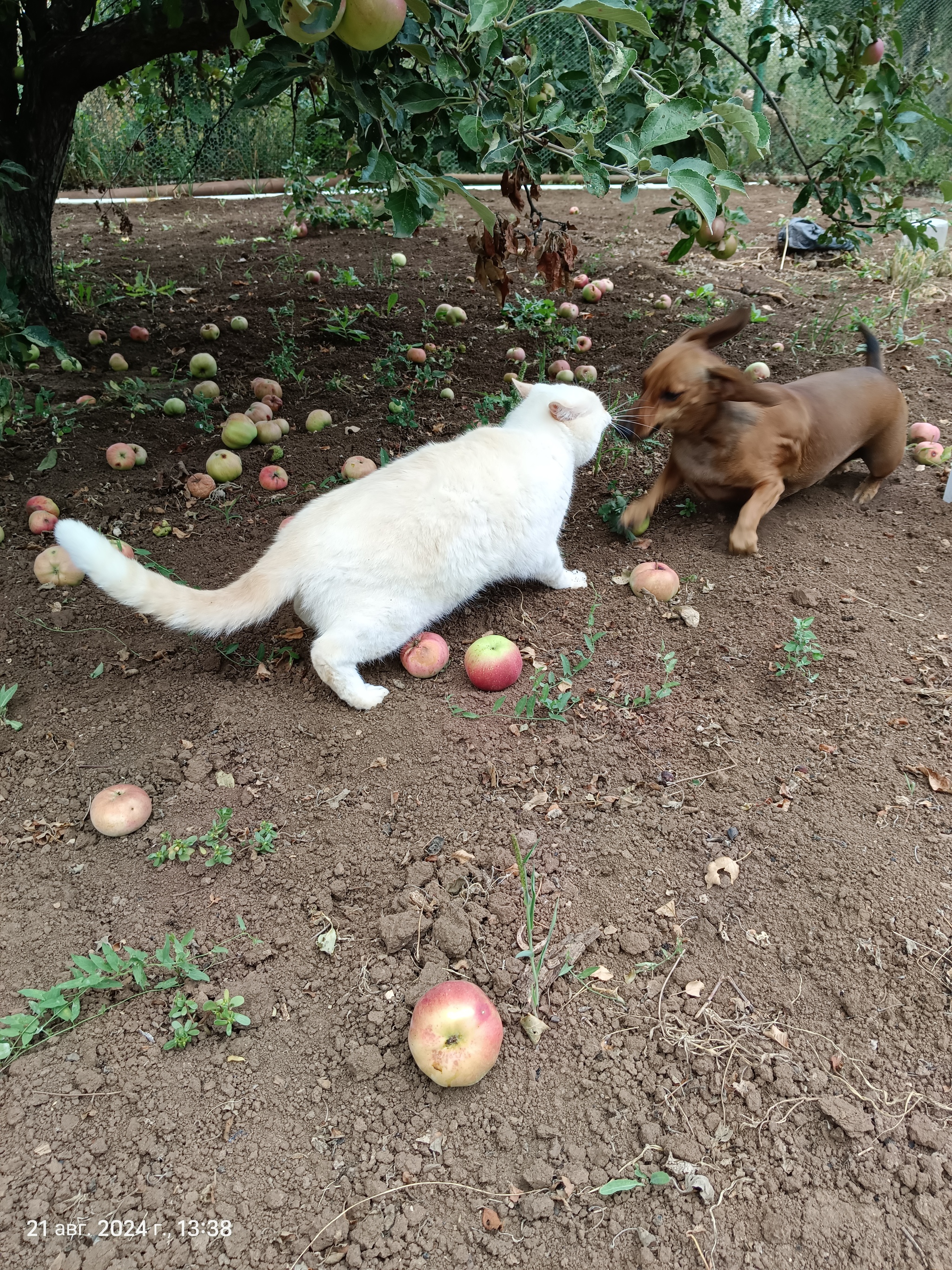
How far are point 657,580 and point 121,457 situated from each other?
272 cm

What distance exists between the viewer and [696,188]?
186 cm

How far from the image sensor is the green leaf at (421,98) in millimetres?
2125

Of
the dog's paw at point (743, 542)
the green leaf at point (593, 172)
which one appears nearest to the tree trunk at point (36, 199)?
the green leaf at point (593, 172)

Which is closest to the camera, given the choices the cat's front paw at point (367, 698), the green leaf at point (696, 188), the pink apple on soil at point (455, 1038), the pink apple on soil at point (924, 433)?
the pink apple on soil at point (455, 1038)

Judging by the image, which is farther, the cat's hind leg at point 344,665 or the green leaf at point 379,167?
the cat's hind leg at point 344,665

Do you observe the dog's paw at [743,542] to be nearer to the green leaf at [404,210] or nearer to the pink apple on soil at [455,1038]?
the green leaf at [404,210]

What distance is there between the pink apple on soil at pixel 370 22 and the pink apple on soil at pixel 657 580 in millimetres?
1891

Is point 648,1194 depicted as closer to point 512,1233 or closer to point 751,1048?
point 512,1233

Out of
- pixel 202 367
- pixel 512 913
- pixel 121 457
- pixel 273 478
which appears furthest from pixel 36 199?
pixel 512 913

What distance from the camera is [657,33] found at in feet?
10.7

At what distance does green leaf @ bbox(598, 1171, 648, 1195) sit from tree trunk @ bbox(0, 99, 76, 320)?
4945 millimetres

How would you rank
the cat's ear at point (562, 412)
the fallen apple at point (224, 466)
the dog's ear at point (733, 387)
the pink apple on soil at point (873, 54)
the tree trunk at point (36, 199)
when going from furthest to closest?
1. the tree trunk at point (36, 199)
2. the fallen apple at point (224, 466)
3. the pink apple on soil at point (873, 54)
4. the cat's ear at point (562, 412)
5. the dog's ear at point (733, 387)

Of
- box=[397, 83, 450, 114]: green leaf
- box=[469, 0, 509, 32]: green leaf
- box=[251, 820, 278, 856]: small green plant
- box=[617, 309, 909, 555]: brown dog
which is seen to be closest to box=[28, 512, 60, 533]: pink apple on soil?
box=[251, 820, 278, 856]: small green plant

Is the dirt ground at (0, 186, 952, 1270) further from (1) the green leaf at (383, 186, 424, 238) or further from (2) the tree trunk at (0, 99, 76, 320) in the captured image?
(2) the tree trunk at (0, 99, 76, 320)
